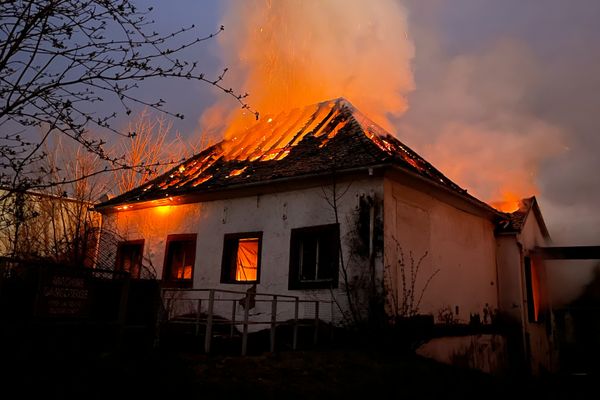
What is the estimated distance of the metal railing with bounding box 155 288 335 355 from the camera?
9913mm

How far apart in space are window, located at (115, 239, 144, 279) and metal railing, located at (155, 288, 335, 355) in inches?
86.6

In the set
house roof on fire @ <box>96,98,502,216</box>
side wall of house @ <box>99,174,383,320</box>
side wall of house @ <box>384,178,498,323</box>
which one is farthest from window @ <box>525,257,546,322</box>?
side wall of house @ <box>99,174,383,320</box>

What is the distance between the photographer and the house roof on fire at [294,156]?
502 inches

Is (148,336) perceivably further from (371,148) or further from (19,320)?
(371,148)

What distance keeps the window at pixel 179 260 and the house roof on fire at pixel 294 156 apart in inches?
55.8

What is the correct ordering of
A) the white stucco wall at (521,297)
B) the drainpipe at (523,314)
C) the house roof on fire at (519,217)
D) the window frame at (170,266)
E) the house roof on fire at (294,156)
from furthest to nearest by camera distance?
the house roof on fire at (519,217), the white stucco wall at (521,297), the drainpipe at (523,314), the window frame at (170,266), the house roof on fire at (294,156)

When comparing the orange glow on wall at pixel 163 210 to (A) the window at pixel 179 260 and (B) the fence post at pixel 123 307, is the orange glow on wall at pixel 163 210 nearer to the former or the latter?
(A) the window at pixel 179 260

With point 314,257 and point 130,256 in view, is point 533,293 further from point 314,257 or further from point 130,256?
point 130,256

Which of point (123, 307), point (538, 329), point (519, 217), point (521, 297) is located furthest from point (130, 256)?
point (538, 329)

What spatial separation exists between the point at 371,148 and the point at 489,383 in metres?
6.02

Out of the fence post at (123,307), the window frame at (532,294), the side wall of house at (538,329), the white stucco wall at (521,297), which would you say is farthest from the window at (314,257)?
the window frame at (532,294)

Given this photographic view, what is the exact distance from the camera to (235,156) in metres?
17.0


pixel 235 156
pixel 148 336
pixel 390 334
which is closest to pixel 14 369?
pixel 148 336

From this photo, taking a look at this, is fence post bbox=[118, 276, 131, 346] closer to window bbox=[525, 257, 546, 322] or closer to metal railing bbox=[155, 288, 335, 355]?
metal railing bbox=[155, 288, 335, 355]
